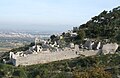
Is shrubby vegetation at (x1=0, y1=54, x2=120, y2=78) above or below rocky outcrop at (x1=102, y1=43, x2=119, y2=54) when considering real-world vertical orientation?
below

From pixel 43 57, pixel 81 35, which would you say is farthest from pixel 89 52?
pixel 81 35

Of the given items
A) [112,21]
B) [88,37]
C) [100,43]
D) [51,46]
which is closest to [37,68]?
[51,46]

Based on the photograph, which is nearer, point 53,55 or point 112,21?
point 53,55

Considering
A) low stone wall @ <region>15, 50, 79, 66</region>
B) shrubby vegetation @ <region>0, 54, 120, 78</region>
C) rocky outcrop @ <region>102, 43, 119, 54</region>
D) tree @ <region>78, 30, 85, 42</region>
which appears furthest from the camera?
tree @ <region>78, 30, 85, 42</region>

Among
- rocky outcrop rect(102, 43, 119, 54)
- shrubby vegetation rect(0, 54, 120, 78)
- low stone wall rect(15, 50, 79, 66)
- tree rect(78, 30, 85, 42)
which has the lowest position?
shrubby vegetation rect(0, 54, 120, 78)

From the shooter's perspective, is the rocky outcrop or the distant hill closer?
the rocky outcrop

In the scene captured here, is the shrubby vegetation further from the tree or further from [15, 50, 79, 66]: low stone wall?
the tree

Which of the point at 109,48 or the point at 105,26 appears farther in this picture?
the point at 105,26

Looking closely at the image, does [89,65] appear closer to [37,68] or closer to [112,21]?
[37,68]

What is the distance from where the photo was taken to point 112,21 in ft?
183

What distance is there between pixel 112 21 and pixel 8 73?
22.1m

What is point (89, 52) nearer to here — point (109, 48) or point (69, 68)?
point (109, 48)

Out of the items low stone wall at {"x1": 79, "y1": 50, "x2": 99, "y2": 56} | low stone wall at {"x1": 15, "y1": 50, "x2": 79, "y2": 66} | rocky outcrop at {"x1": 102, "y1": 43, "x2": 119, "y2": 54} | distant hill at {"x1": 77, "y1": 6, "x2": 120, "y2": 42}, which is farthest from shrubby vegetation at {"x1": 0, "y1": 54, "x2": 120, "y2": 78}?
distant hill at {"x1": 77, "y1": 6, "x2": 120, "y2": 42}

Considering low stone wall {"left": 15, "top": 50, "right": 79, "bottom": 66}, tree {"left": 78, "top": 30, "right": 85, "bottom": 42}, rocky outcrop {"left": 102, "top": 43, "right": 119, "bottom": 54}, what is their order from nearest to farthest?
1. low stone wall {"left": 15, "top": 50, "right": 79, "bottom": 66}
2. rocky outcrop {"left": 102, "top": 43, "right": 119, "bottom": 54}
3. tree {"left": 78, "top": 30, "right": 85, "bottom": 42}
